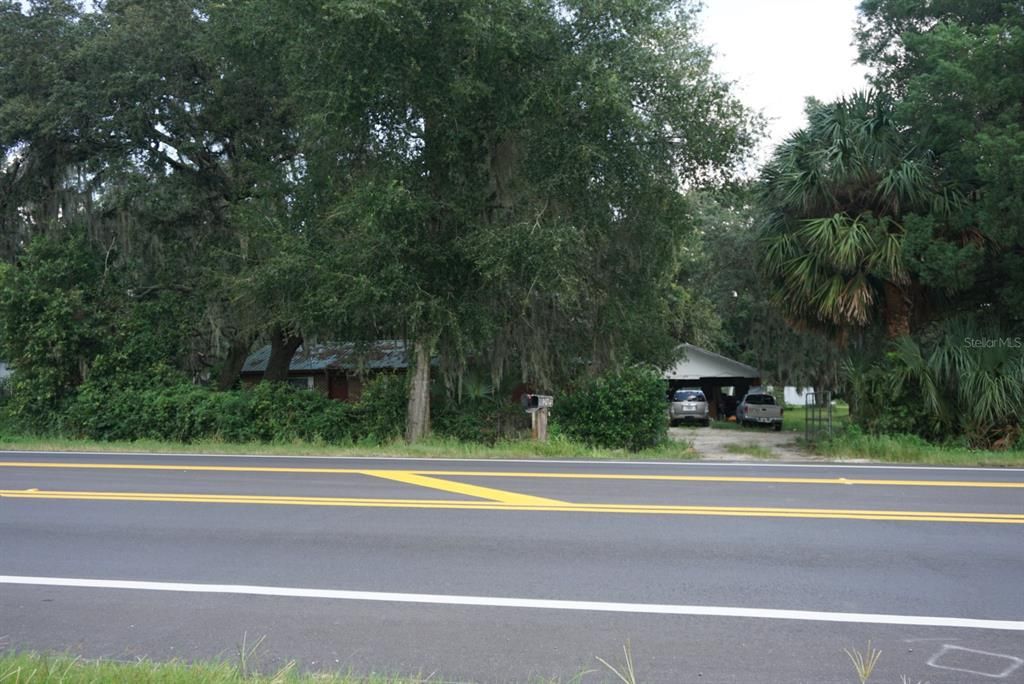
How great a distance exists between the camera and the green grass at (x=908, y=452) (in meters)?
15.0

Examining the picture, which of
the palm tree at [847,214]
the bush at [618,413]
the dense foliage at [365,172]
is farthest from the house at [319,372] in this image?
the palm tree at [847,214]

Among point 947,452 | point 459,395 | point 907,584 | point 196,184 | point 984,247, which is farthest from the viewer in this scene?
point 196,184

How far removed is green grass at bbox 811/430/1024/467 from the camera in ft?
49.3

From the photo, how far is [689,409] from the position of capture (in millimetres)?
35562

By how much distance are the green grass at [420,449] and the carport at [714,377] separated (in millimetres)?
18512

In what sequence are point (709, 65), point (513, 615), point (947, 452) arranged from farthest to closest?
point (709, 65), point (947, 452), point (513, 615)

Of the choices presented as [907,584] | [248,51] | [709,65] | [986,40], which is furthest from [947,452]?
[248,51]

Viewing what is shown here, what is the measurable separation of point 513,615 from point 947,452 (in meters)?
12.6

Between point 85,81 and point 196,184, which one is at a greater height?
point 85,81

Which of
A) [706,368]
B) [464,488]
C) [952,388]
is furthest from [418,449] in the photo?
[706,368]

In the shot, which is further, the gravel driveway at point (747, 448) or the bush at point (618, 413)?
the bush at point (618, 413)

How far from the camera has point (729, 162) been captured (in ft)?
64.5

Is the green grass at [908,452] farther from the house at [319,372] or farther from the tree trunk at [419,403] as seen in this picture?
the house at [319,372]

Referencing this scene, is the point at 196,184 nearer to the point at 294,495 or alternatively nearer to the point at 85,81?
the point at 85,81
